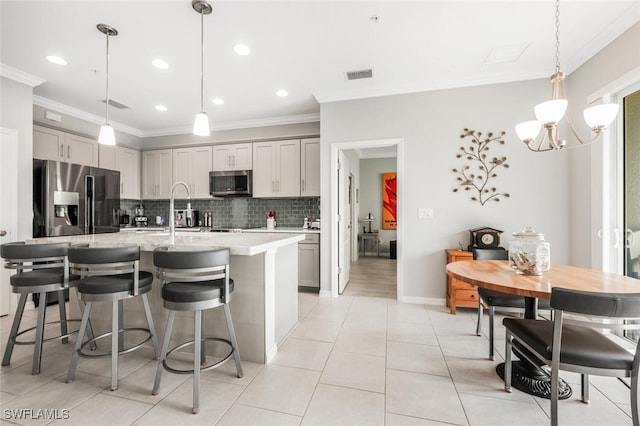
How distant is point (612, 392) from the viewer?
1.76 metres

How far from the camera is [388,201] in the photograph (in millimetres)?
7312

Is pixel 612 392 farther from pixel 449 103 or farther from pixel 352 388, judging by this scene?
pixel 449 103

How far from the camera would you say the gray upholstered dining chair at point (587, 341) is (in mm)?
1185

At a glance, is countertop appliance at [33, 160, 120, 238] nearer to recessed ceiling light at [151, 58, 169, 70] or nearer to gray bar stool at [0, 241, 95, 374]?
gray bar stool at [0, 241, 95, 374]

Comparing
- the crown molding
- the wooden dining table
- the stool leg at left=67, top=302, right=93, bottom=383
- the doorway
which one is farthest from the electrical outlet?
the crown molding

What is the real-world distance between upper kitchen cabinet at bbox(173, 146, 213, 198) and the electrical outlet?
11.9 feet

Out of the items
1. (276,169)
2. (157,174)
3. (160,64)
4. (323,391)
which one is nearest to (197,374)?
(323,391)

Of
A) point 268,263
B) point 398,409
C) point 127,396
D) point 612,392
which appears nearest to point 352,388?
point 398,409

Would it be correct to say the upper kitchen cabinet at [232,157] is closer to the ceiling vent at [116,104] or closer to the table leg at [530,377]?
the ceiling vent at [116,104]

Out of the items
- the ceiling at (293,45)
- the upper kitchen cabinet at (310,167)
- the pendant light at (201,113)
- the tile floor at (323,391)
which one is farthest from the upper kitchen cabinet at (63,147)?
the upper kitchen cabinet at (310,167)

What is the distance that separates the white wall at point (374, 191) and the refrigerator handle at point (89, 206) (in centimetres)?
554

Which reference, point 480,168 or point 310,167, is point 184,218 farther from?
point 480,168

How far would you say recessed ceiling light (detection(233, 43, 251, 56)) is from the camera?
2625 mm

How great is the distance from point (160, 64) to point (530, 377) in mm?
4330
